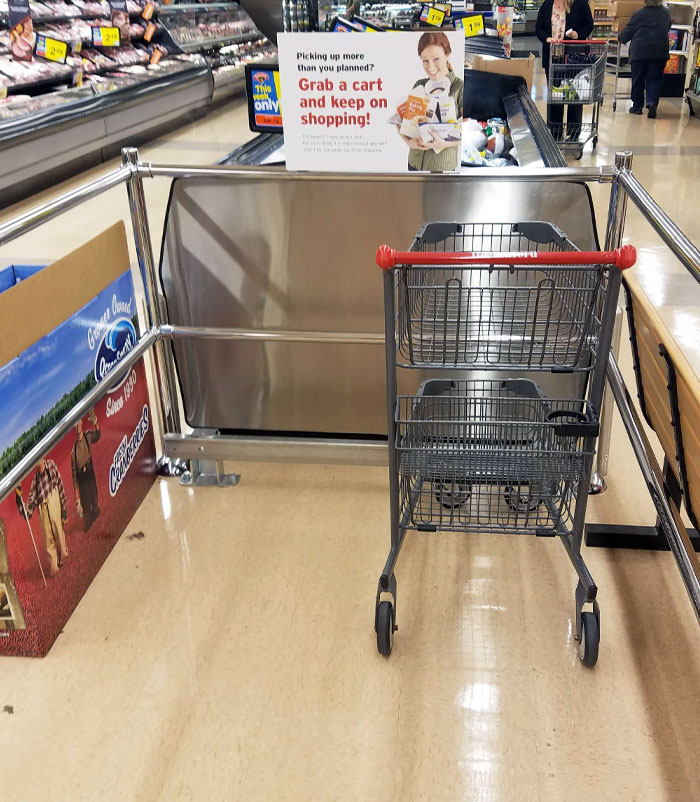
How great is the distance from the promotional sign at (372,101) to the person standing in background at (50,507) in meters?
A: 1.17

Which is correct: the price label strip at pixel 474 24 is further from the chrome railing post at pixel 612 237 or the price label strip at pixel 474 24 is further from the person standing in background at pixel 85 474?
the person standing in background at pixel 85 474

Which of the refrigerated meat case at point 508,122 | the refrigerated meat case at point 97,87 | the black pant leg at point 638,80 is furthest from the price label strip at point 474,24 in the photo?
the black pant leg at point 638,80

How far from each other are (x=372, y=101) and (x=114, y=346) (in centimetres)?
110

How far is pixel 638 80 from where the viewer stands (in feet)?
33.6

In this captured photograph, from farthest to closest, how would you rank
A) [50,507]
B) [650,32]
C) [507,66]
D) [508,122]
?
[650,32]
[507,66]
[508,122]
[50,507]

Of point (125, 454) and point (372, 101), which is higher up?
point (372, 101)

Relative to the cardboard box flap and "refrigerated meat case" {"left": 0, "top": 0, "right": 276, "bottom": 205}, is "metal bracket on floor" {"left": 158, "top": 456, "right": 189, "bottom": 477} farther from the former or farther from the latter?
"refrigerated meat case" {"left": 0, "top": 0, "right": 276, "bottom": 205}

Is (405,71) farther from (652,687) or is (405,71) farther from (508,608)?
(652,687)

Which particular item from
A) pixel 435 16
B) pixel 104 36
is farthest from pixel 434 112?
pixel 104 36

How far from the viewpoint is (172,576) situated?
233 cm

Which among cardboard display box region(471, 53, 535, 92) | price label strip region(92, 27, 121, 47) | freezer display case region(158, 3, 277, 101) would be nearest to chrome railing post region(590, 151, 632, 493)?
cardboard display box region(471, 53, 535, 92)

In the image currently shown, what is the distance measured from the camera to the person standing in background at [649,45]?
9.36 metres

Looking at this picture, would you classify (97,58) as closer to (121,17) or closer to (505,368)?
(121,17)

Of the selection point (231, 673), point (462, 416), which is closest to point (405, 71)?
point (462, 416)
